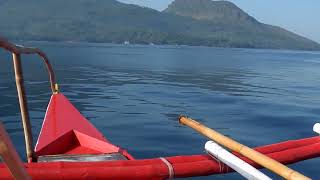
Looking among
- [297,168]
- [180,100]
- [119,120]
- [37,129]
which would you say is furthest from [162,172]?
[180,100]

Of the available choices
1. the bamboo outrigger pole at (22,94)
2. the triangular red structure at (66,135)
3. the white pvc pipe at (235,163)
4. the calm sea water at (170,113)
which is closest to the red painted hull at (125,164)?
the triangular red structure at (66,135)

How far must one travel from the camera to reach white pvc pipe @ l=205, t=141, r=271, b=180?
4818mm

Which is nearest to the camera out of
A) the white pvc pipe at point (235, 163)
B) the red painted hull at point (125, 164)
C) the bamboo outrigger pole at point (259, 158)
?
the bamboo outrigger pole at point (259, 158)

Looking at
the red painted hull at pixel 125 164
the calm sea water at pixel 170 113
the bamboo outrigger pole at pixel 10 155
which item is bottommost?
the calm sea water at pixel 170 113

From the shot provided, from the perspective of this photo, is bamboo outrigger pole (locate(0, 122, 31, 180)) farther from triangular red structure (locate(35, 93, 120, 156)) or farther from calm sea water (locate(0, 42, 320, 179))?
calm sea water (locate(0, 42, 320, 179))

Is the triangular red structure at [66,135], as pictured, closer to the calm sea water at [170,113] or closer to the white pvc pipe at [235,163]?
the white pvc pipe at [235,163]

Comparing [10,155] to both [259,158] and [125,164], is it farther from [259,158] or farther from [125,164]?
[259,158]

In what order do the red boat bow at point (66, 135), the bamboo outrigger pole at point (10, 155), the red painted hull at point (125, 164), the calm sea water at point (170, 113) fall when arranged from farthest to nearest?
the calm sea water at point (170, 113), the red boat bow at point (66, 135), the red painted hull at point (125, 164), the bamboo outrigger pole at point (10, 155)

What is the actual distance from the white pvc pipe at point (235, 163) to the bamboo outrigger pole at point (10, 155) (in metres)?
2.86

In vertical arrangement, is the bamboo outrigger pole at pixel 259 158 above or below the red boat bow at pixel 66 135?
above

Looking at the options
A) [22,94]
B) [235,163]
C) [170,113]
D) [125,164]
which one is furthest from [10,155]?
[170,113]

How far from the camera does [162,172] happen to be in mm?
5281

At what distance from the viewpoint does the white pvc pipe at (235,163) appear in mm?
4818

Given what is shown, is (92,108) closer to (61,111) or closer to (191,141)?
(191,141)
